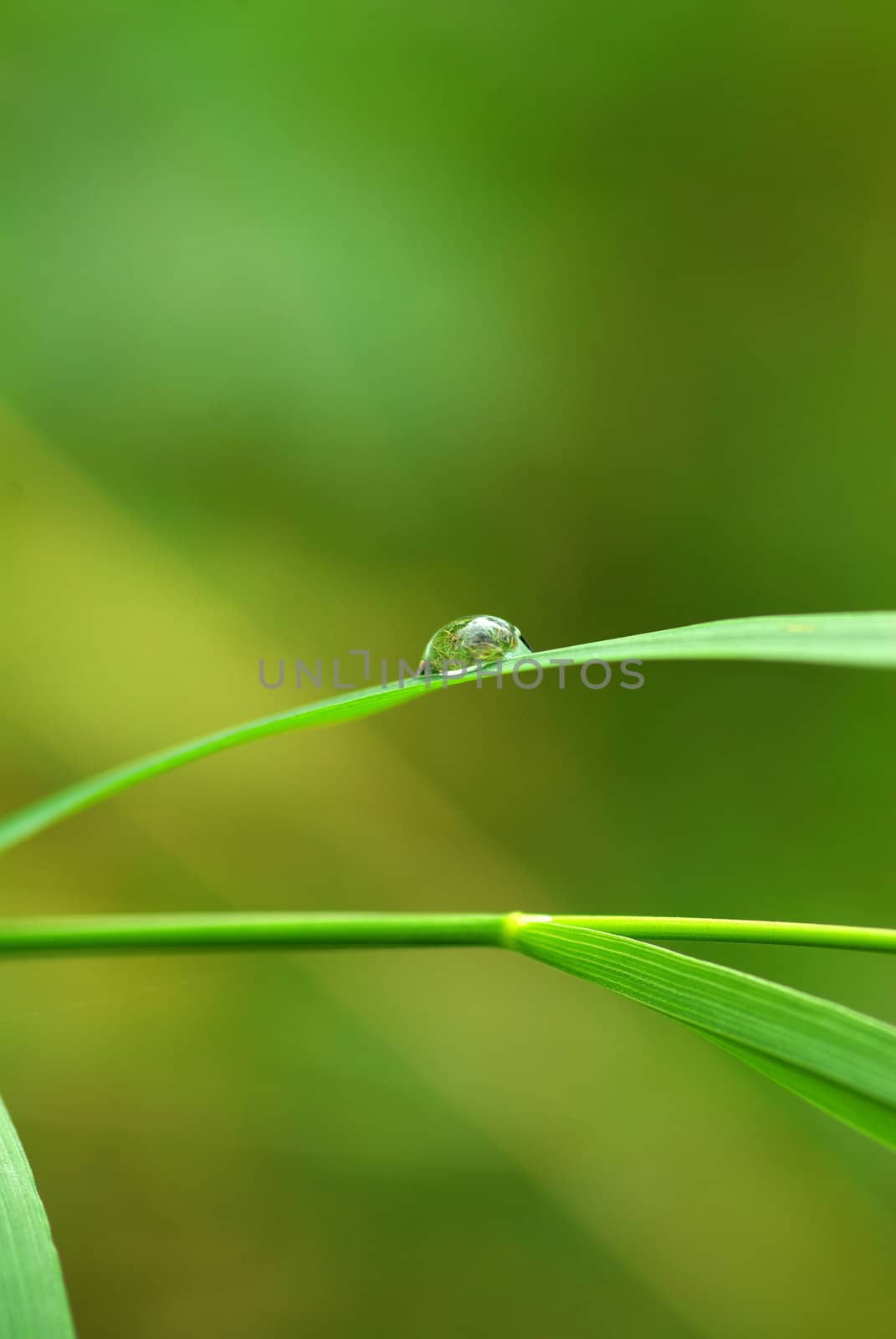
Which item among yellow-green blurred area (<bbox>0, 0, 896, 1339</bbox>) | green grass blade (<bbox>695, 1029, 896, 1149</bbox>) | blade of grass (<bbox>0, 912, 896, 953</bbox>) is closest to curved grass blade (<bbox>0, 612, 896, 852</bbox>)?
blade of grass (<bbox>0, 912, 896, 953</bbox>)

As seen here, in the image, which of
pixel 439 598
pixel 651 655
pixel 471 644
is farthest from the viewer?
pixel 439 598

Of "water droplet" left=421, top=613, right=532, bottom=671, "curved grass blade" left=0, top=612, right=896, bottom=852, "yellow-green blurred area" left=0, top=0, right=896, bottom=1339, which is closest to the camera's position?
"curved grass blade" left=0, top=612, right=896, bottom=852

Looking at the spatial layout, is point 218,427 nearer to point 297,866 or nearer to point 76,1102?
point 297,866

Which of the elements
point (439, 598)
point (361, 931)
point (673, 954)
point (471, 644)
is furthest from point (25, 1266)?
point (439, 598)

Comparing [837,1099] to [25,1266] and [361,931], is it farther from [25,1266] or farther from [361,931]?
[25,1266]

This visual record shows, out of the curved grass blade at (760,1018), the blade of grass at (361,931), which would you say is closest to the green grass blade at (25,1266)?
the blade of grass at (361,931)

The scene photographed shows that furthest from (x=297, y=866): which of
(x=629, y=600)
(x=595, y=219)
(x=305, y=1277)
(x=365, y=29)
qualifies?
(x=365, y=29)

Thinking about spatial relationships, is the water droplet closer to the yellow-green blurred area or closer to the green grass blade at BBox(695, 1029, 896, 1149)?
the green grass blade at BBox(695, 1029, 896, 1149)
